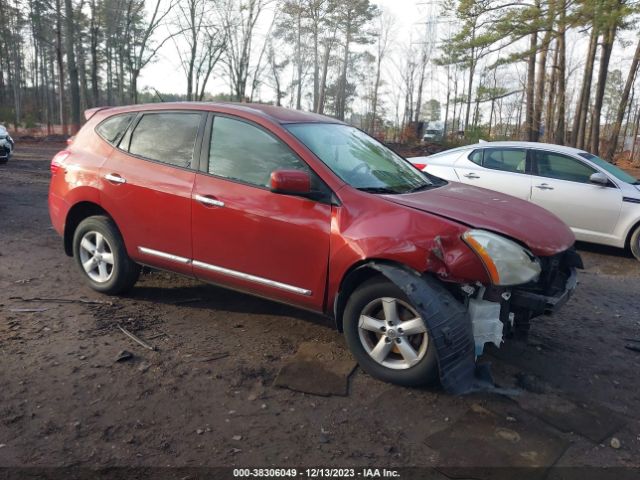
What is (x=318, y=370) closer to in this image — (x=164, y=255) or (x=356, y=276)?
(x=356, y=276)

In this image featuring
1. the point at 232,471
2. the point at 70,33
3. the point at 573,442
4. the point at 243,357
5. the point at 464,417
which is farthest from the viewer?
the point at 70,33

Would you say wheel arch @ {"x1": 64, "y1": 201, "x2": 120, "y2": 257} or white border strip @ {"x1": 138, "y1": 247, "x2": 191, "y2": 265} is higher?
wheel arch @ {"x1": 64, "y1": 201, "x2": 120, "y2": 257}

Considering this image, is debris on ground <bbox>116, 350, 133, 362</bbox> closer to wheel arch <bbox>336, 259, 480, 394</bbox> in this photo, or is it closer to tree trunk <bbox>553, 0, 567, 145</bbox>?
wheel arch <bbox>336, 259, 480, 394</bbox>

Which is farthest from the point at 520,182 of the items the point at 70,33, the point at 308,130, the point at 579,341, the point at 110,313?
the point at 70,33

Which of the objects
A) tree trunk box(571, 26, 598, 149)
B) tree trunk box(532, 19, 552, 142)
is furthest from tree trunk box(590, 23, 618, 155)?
tree trunk box(532, 19, 552, 142)

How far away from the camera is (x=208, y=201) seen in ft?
13.4

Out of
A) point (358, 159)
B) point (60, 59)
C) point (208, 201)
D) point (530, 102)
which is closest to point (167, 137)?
Result: point (208, 201)

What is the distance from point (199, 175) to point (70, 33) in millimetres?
32878

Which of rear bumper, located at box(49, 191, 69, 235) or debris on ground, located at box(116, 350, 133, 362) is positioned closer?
debris on ground, located at box(116, 350, 133, 362)

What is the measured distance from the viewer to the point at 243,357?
152 inches

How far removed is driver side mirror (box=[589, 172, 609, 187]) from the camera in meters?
7.27

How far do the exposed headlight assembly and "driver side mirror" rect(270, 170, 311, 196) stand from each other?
1095 mm

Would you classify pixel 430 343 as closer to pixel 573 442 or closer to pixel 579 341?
pixel 573 442

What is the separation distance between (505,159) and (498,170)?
0.69 ft
